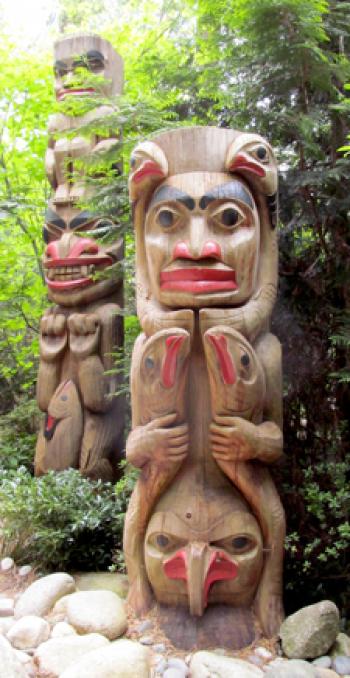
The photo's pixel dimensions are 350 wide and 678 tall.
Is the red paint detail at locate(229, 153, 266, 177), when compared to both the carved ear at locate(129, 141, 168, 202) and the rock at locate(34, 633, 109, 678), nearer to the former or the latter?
the carved ear at locate(129, 141, 168, 202)

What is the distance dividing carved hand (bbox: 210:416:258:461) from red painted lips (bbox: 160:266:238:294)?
0.73m

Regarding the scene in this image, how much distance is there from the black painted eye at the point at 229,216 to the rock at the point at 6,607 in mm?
2925

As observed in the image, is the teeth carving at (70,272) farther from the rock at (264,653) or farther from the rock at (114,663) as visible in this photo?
the rock at (264,653)

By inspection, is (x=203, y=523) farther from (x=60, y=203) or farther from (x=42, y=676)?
(x=60, y=203)

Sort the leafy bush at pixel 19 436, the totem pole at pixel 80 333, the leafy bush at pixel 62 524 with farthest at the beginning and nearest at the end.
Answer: the leafy bush at pixel 19 436 < the totem pole at pixel 80 333 < the leafy bush at pixel 62 524

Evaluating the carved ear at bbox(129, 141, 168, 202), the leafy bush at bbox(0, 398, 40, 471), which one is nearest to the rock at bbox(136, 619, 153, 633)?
the carved ear at bbox(129, 141, 168, 202)

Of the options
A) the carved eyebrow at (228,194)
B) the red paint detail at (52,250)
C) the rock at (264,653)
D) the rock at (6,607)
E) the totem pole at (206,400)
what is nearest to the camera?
the rock at (264,653)

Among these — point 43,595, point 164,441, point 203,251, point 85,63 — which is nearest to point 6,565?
point 43,595

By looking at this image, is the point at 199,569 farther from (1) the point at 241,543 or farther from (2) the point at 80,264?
(2) the point at 80,264

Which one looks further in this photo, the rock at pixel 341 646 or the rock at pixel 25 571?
the rock at pixel 25 571

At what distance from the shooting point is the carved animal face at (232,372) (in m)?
3.23

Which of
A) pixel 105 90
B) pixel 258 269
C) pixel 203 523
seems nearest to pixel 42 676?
pixel 203 523

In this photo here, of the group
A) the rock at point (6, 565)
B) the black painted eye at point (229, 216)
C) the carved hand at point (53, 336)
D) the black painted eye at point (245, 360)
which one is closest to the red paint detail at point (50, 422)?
the carved hand at point (53, 336)

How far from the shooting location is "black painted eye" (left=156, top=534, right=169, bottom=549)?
134 inches
